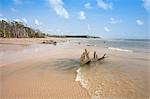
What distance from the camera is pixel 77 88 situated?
6359 millimetres

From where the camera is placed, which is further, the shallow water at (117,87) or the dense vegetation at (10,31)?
the dense vegetation at (10,31)

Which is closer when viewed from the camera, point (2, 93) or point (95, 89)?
point (2, 93)

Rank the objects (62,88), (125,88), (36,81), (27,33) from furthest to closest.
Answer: (27,33) → (36,81) → (125,88) → (62,88)

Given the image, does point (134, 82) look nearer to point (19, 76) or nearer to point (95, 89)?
point (95, 89)

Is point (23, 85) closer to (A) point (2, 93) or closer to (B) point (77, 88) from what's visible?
(A) point (2, 93)

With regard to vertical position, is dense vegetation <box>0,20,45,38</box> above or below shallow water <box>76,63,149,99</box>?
above

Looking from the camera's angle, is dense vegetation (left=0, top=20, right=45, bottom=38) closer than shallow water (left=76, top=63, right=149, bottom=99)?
No

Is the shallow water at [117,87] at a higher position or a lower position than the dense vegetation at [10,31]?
lower

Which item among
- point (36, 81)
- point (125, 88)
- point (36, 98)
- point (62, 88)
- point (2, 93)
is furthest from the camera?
point (36, 81)

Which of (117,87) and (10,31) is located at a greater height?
(10,31)

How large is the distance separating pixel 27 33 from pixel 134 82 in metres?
70.5

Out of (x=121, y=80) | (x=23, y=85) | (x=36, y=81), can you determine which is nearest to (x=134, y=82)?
(x=121, y=80)

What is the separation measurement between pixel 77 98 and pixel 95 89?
123 cm

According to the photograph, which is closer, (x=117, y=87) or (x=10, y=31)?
(x=117, y=87)
